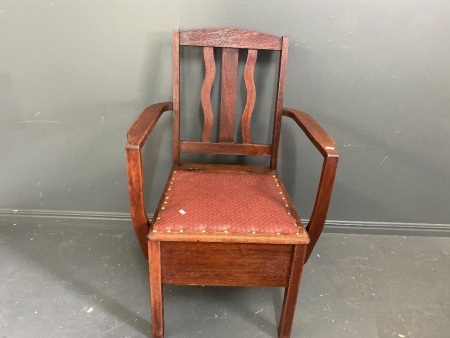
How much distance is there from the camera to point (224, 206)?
104cm

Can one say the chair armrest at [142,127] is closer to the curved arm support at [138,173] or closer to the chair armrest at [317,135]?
the curved arm support at [138,173]

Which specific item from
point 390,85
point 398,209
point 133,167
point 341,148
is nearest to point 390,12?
point 390,85

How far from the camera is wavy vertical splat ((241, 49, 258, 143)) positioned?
125cm

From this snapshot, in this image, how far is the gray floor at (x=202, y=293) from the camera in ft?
3.87

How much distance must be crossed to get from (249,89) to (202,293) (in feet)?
2.50

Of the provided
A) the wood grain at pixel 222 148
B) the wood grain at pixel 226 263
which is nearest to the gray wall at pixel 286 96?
the wood grain at pixel 222 148

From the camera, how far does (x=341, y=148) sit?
4.93ft

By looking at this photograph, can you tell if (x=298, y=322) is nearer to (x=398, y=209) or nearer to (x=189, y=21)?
(x=398, y=209)

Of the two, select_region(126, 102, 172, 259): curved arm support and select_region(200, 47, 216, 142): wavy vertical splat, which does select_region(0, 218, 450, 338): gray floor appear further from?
select_region(200, 47, 216, 142): wavy vertical splat

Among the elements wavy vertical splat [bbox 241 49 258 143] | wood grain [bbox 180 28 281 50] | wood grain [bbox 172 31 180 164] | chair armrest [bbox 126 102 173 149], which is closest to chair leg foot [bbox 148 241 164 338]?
chair armrest [bbox 126 102 173 149]

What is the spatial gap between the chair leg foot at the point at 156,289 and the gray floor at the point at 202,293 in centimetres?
8

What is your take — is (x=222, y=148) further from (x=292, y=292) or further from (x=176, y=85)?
(x=292, y=292)

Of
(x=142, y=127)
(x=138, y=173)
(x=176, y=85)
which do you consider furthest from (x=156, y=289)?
(x=176, y=85)

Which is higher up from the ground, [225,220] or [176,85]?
[176,85]
